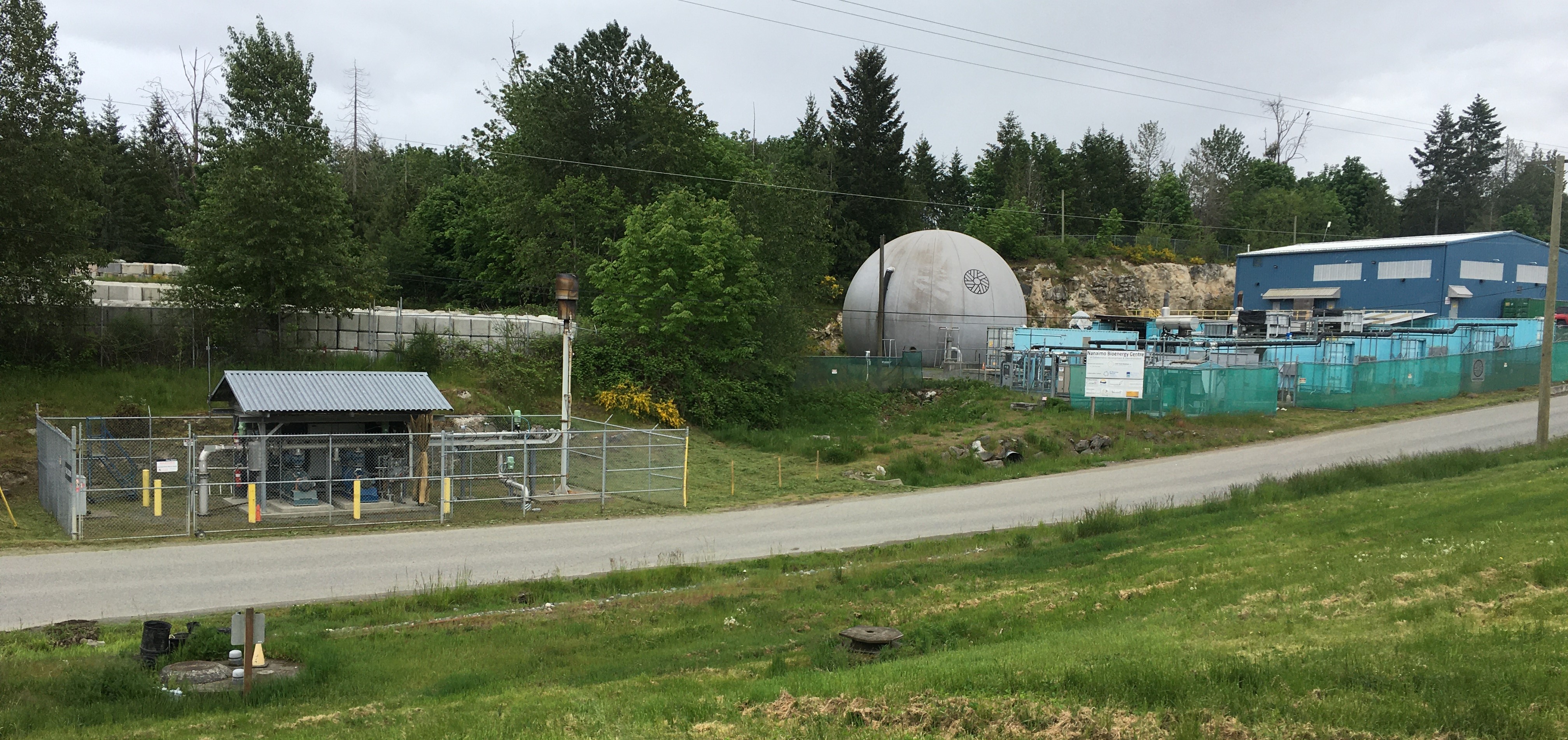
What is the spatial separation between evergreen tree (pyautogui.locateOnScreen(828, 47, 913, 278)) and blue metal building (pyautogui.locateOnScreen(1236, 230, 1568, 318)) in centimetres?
2614

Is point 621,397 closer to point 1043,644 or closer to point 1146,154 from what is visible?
point 1043,644

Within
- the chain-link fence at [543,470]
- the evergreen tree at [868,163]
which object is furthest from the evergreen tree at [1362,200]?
the chain-link fence at [543,470]

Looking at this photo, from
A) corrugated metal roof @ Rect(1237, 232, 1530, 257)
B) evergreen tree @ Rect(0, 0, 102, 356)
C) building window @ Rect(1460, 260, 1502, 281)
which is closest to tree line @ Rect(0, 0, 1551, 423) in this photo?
evergreen tree @ Rect(0, 0, 102, 356)

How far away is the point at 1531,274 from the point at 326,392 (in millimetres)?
72549

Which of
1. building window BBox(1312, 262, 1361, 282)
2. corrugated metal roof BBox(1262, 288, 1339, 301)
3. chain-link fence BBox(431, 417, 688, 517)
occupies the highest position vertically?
building window BBox(1312, 262, 1361, 282)

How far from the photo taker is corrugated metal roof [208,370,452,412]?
70.8ft

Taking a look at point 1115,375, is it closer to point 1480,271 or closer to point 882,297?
point 882,297

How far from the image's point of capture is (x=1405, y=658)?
761cm

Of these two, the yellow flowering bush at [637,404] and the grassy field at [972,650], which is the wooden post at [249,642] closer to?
the grassy field at [972,650]

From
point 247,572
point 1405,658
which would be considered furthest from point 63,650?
point 1405,658

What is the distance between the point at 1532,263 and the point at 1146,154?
4733cm

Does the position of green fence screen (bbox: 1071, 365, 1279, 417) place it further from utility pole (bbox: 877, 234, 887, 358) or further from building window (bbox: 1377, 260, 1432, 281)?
building window (bbox: 1377, 260, 1432, 281)

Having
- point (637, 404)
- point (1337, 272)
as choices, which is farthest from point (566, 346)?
point (1337, 272)

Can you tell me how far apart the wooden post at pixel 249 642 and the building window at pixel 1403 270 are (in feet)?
223
